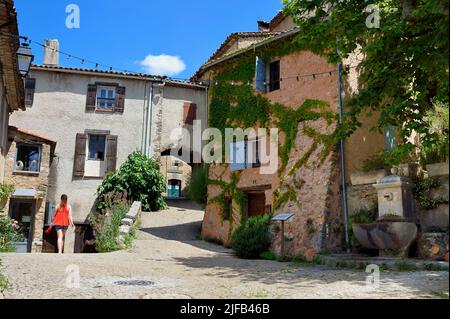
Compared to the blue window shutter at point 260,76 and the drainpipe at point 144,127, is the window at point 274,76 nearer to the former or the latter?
the blue window shutter at point 260,76

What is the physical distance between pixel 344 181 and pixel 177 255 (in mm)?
5037

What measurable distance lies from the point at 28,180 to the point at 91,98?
516cm

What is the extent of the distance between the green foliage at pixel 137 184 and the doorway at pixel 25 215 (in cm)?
276

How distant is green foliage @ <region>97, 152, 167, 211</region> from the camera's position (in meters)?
18.8

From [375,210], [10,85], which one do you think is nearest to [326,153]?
[375,210]

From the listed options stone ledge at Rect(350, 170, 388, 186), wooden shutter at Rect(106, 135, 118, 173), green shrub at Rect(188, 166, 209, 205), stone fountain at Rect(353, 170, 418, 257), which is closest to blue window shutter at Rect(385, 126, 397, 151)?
stone ledge at Rect(350, 170, 388, 186)

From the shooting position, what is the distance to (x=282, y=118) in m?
13.7

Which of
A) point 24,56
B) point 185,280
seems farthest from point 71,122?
point 185,280

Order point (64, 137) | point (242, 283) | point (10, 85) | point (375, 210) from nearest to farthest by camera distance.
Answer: point (242, 283), point (375, 210), point (10, 85), point (64, 137)

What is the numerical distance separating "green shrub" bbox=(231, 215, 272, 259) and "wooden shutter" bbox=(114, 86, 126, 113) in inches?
431

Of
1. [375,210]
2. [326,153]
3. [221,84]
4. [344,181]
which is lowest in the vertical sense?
[375,210]

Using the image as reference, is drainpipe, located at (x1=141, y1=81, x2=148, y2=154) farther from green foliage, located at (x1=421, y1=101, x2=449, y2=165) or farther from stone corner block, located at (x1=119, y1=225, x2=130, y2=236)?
green foliage, located at (x1=421, y1=101, x2=449, y2=165)
